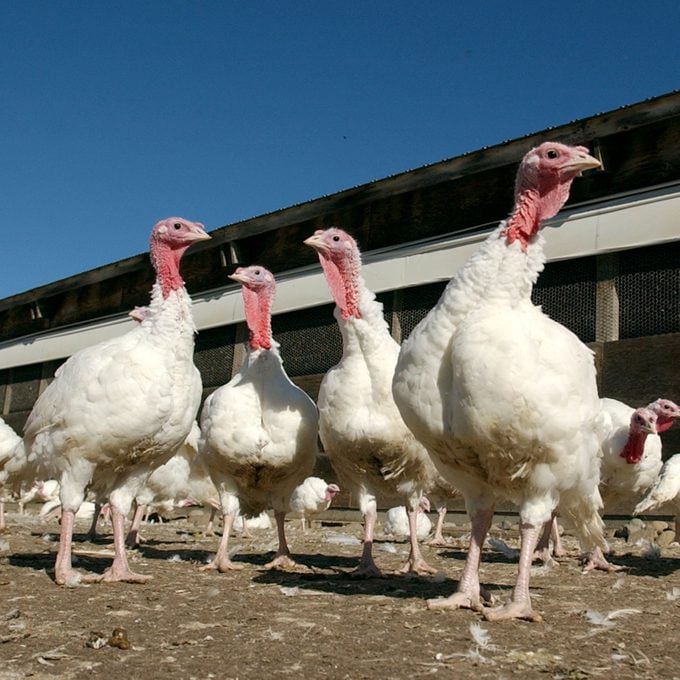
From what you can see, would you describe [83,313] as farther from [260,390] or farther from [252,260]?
[260,390]

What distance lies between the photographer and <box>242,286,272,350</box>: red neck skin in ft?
24.7

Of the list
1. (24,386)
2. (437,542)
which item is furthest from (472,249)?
(24,386)

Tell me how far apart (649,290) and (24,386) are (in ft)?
50.4

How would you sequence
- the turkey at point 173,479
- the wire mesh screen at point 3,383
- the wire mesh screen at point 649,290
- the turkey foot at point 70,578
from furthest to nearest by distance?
1. the wire mesh screen at point 3,383
2. the turkey at point 173,479
3. the wire mesh screen at point 649,290
4. the turkey foot at point 70,578

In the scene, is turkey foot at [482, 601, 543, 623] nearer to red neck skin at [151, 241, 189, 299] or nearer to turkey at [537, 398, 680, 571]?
red neck skin at [151, 241, 189, 299]

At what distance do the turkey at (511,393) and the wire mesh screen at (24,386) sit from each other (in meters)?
16.2

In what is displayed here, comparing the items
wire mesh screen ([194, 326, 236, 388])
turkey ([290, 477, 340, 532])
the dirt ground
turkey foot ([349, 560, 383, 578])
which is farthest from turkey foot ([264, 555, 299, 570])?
wire mesh screen ([194, 326, 236, 388])

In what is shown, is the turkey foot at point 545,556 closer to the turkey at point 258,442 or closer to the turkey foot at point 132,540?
the turkey at point 258,442

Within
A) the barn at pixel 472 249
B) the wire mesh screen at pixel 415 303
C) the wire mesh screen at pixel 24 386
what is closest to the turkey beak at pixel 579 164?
the barn at pixel 472 249

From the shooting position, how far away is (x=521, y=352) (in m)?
4.23

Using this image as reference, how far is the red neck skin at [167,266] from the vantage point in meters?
6.43

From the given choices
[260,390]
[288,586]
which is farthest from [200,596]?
[260,390]

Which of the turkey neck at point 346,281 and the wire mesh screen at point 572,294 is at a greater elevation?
the wire mesh screen at point 572,294

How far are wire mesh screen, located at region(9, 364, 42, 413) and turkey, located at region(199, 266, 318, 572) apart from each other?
13270 millimetres
